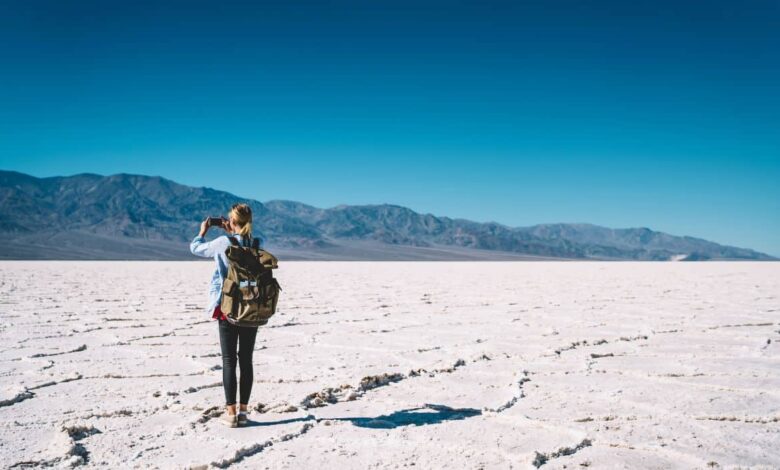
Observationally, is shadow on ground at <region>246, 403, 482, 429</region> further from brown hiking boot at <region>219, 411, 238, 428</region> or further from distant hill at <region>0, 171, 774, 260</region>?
distant hill at <region>0, 171, 774, 260</region>

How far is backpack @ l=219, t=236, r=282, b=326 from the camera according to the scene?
263 centimetres

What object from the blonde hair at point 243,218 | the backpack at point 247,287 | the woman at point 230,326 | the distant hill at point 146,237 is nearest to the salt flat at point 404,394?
the woman at point 230,326

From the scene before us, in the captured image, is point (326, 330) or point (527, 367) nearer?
point (527, 367)

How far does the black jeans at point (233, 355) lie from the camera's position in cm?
275

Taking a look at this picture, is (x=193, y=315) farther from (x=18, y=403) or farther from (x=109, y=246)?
(x=109, y=246)

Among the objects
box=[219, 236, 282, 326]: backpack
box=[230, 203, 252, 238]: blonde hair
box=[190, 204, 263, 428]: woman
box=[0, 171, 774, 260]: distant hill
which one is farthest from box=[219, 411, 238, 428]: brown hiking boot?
box=[0, 171, 774, 260]: distant hill

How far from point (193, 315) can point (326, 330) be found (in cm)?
220

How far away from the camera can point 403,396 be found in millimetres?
3381

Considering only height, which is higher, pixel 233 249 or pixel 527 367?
pixel 233 249

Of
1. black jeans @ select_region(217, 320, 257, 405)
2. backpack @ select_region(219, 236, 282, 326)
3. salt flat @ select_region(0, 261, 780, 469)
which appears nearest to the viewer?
salt flat @ select_region(0, 261, 780, 469)

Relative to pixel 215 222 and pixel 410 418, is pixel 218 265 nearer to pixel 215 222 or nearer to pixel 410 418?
pixel 215 222

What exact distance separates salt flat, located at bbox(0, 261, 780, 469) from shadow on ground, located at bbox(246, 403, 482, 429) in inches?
0.6

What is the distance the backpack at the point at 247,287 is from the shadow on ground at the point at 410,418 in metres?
0.56

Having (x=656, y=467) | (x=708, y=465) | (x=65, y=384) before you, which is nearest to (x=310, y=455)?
(x=656, y=467)
